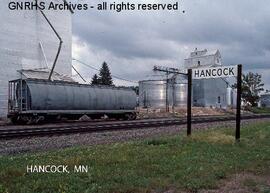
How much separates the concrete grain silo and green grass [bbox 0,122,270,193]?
3273 centimetres

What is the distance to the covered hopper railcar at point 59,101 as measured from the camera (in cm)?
3150

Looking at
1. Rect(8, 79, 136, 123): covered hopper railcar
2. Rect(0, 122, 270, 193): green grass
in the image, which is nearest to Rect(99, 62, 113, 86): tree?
Rect(8, 79, 136, 123): covered hopper railcar

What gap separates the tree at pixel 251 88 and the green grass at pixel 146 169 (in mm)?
89101

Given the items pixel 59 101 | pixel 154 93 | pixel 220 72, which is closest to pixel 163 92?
pixel 154 93

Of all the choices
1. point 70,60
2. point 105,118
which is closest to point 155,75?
point 70,60

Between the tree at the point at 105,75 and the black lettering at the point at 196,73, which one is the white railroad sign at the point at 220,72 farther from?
the tree at the point at 105,75

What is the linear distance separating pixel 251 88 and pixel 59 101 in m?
77.4

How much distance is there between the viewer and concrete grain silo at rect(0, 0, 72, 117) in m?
42.4

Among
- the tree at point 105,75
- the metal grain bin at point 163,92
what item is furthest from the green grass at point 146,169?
the tree at point 105,75

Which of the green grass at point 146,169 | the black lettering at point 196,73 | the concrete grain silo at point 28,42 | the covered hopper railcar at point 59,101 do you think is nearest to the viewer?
the green grass at point 146,169

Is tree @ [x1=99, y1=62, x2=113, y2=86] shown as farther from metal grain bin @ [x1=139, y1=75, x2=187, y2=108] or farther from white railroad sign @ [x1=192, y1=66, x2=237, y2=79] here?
white railroad sign @ [x1=192, y1=66, x2=237, y2=79]

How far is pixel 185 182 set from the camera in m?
7.43

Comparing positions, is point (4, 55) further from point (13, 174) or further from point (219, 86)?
point (219, 86)

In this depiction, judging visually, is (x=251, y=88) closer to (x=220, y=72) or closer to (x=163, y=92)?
(x=163, y=92)
